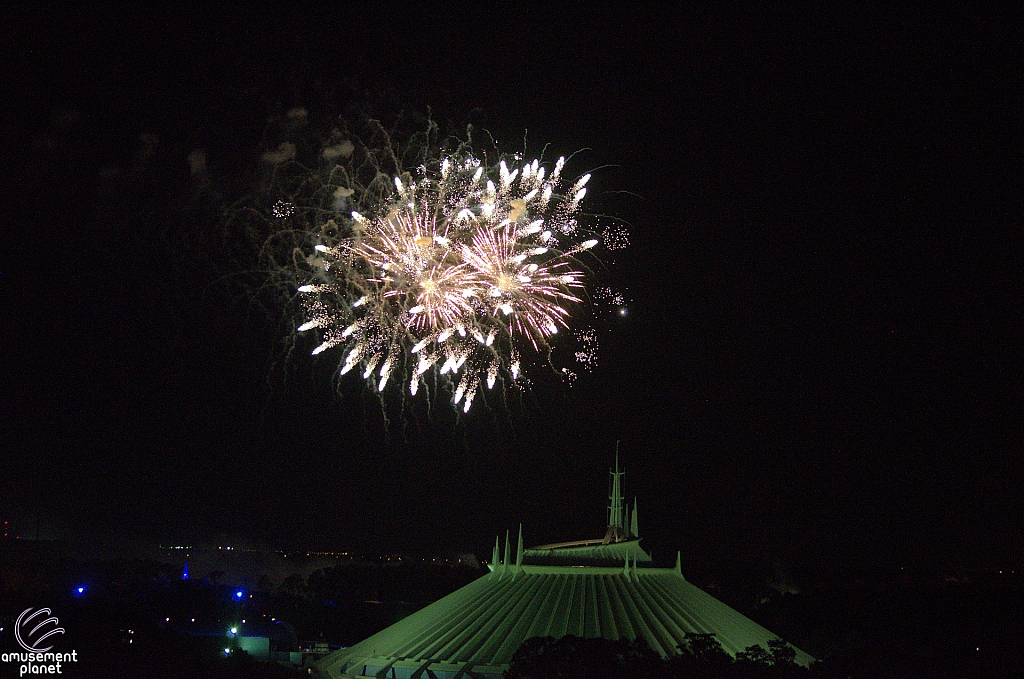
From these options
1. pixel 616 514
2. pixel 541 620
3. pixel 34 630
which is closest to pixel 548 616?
pixel 541 620

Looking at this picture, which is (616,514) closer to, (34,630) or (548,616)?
(548,616)

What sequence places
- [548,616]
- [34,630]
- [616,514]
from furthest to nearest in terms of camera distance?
[616,514]
[548,616]
[34,630]

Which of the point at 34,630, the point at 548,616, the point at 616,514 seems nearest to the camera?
the point at 34,630

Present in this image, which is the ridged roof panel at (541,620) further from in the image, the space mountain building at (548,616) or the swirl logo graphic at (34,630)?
the swirl logo graphic at (34,630)

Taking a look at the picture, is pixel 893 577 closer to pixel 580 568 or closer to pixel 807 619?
pixel 807 619

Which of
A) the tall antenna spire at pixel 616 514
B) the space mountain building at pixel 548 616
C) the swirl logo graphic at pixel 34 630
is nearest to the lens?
the swirl logo graphic at pixel 34 630

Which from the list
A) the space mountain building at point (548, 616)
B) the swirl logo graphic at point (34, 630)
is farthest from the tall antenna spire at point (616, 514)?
the swirl logo graphic at point (34, 630)

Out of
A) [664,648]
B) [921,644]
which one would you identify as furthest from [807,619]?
[664,648]
